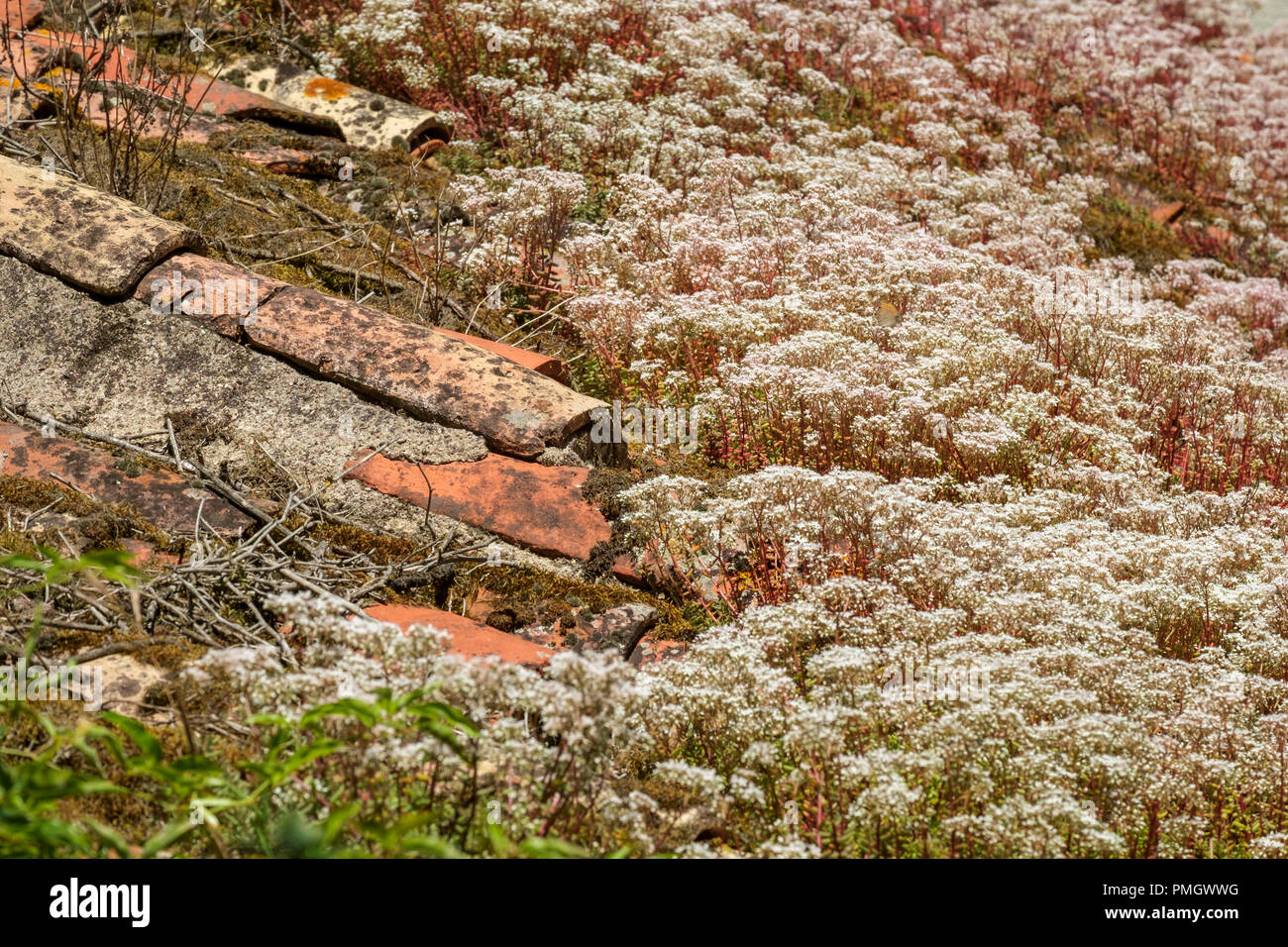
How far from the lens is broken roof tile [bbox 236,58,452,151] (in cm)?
861

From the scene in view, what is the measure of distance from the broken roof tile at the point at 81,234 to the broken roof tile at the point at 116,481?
0.84m

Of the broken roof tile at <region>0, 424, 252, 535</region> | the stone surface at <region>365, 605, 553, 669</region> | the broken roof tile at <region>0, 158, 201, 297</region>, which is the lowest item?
the stone surface at <region>365, 605, 553, 669</region>

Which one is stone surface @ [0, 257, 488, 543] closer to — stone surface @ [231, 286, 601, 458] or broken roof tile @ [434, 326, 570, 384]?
stone surface @ [231, 286, 601, 458]

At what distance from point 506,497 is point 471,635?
82cm

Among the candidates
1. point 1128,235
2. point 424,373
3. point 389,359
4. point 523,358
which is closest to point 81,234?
point 389,359

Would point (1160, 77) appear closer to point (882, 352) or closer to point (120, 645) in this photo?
point (882, 352)

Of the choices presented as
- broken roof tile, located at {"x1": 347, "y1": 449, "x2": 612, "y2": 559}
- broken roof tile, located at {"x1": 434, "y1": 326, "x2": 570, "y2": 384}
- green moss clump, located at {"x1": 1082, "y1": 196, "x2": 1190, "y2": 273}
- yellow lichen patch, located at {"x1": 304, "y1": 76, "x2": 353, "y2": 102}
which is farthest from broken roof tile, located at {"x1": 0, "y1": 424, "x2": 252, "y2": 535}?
green moss clump, located at {"x1": 1082, "y1": 196, "x2": 1190, "y2": 273}

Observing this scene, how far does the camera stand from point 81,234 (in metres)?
4.82

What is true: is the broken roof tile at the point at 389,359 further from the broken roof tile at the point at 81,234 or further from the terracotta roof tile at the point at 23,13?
the terracotta roof tile at the point at 23,13

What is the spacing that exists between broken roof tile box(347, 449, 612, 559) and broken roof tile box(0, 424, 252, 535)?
57 centimetres

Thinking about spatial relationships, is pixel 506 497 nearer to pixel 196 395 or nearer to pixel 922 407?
pixel 196 395

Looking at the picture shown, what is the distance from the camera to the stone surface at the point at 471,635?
12.0ft

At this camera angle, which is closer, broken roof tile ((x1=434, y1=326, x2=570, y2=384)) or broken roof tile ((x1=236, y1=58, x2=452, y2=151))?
broken roof tile ((x1=434, y1=326, x2=570, y2=384))
